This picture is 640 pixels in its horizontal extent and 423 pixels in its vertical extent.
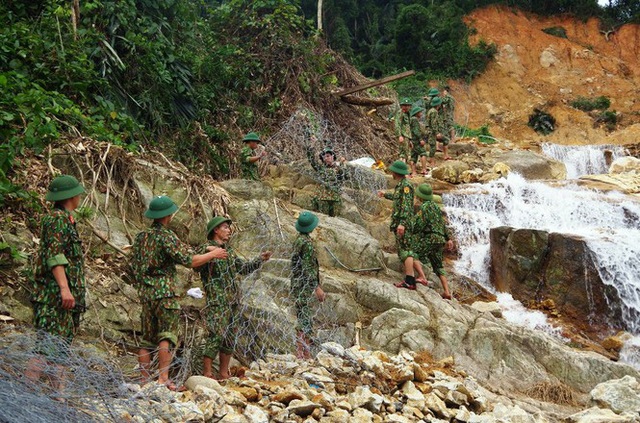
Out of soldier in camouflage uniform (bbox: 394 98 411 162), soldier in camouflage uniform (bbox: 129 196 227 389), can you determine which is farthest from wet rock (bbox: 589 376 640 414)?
soldier in camouflage uniform (bbox: 394 98 411 162)

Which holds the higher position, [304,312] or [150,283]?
[150,283]

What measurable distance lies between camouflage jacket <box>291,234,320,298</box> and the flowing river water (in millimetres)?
4631

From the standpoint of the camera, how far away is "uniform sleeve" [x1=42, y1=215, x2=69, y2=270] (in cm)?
Answer: 423

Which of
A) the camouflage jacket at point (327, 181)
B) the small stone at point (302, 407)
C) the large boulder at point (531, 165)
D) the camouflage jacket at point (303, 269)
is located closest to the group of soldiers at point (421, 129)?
the large boulder at point (531, 165)

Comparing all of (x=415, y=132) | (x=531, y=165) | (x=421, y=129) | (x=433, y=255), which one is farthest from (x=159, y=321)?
(x=531, y=165)

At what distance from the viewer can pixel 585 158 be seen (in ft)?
62.8

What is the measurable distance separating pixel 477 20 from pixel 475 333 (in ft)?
77.2

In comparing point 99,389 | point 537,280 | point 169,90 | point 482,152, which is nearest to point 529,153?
point 482,152

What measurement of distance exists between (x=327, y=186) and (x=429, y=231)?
2.05m

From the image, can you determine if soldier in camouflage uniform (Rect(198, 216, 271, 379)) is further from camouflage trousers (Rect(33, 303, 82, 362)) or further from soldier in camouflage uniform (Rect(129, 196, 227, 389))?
camouflage trousers (Rect(33, 303, 82, 362))

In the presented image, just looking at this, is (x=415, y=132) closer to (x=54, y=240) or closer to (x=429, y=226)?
(x=429, y=226)

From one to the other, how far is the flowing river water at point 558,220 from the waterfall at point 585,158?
18.8ft

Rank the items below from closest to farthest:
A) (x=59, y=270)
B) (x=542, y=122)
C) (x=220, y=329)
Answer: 1. (x=59, y=270)
2. (x=220, y=329)
3. (x=542, y=122)

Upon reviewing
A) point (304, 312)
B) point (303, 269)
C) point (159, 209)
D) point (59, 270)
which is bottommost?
point (304, 312)
